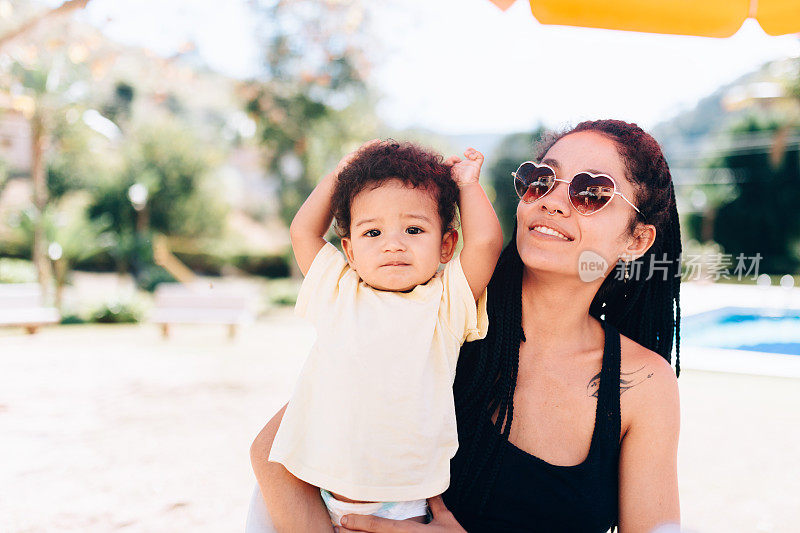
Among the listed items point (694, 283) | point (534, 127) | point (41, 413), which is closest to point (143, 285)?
point (41, 413)

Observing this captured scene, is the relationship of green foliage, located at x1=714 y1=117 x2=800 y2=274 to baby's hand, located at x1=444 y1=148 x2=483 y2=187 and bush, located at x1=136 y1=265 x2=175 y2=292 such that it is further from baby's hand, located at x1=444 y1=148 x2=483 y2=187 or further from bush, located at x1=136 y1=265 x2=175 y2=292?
baby's hand, located at x1=444 y1=148 x2=483 y2=187

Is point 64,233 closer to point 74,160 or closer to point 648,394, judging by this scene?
point 74,160

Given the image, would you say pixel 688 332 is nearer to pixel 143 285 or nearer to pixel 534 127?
pixel 534 127

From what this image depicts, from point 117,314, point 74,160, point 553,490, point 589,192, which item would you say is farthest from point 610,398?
point 74,160

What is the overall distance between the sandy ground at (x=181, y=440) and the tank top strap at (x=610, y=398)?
3058 mm

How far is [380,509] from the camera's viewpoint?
5.85ft

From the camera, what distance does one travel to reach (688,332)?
12445 mm

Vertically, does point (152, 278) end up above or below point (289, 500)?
below

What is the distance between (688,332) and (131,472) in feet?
35.3

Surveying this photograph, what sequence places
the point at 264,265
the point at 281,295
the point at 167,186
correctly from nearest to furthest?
the point at 281,295 → the point at 167,186 → the point at 264,265

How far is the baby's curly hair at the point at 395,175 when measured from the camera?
196 centimetres

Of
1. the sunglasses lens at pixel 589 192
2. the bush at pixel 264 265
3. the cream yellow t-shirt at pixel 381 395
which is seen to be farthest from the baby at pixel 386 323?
the bush at pixel 264 265

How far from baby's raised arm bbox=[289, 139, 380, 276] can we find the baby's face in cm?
14

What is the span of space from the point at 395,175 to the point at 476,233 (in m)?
0.31
